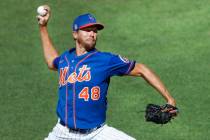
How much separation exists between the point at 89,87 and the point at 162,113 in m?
0.87

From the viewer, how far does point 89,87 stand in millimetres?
7359

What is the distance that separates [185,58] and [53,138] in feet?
19.5

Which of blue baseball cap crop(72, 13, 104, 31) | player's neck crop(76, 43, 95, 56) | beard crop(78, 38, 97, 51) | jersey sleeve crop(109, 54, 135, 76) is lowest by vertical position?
jersey sleeve crop(109, 54, 135, 76)

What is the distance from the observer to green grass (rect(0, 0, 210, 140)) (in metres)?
10.4

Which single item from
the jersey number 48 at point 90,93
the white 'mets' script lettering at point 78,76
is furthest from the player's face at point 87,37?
the jersey number 48 at point 90,93

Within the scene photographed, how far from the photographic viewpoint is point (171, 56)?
13078 mm

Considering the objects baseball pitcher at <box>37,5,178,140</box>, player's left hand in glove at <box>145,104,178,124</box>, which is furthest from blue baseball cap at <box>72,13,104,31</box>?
player's left hand in glove at <box>145,104,178,124</box>

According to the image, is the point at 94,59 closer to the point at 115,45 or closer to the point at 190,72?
the point at 190,72

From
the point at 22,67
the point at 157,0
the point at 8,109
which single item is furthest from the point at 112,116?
the point at 157,0

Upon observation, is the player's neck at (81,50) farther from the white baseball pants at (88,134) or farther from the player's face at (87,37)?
the white baseball pants at (88,134)

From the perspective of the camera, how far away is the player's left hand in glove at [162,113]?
7170 mm

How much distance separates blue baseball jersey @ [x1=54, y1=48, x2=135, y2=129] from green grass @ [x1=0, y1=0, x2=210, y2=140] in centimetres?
266

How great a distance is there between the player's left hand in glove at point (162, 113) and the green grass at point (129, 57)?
2.44m

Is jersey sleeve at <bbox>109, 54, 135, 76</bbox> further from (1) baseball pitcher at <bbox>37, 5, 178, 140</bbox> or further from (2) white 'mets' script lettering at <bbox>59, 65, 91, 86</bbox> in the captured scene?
(2) white 'mets' script lettering at <bbox>59, 65, 91, 86</bbox>
